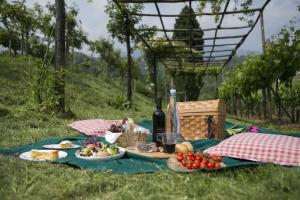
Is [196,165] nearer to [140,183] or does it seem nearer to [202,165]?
[202,165]

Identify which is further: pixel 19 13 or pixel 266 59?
pixel 19 13

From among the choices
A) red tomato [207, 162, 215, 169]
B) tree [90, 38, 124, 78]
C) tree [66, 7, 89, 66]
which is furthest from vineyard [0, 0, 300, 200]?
tree [90, 38, 124, 78]

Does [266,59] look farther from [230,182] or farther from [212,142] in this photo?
[230,182]

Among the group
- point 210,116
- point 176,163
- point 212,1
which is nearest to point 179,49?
point 212,1

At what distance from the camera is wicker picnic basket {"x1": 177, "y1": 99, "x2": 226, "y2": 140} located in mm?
5199

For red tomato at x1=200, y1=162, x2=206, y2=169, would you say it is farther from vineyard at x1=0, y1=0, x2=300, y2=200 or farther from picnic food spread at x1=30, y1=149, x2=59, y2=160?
picnic food spread at x1=30, y1=149, x2=59, y2=160

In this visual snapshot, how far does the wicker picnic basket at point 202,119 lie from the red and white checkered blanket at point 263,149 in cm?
118

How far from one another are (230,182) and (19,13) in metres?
20.7

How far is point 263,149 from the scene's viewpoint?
354cm

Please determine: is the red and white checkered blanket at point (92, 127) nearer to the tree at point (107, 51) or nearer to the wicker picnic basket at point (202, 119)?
the wicker picnic basket at point (202, 119)

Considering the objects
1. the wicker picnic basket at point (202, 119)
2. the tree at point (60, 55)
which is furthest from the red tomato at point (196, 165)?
the tree at point (60, 55)

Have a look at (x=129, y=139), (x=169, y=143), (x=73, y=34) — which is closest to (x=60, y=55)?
(x=129, y=139)

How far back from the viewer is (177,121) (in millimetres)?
4293

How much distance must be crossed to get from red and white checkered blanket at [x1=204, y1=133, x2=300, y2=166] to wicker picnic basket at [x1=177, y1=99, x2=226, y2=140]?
118 centimetres
